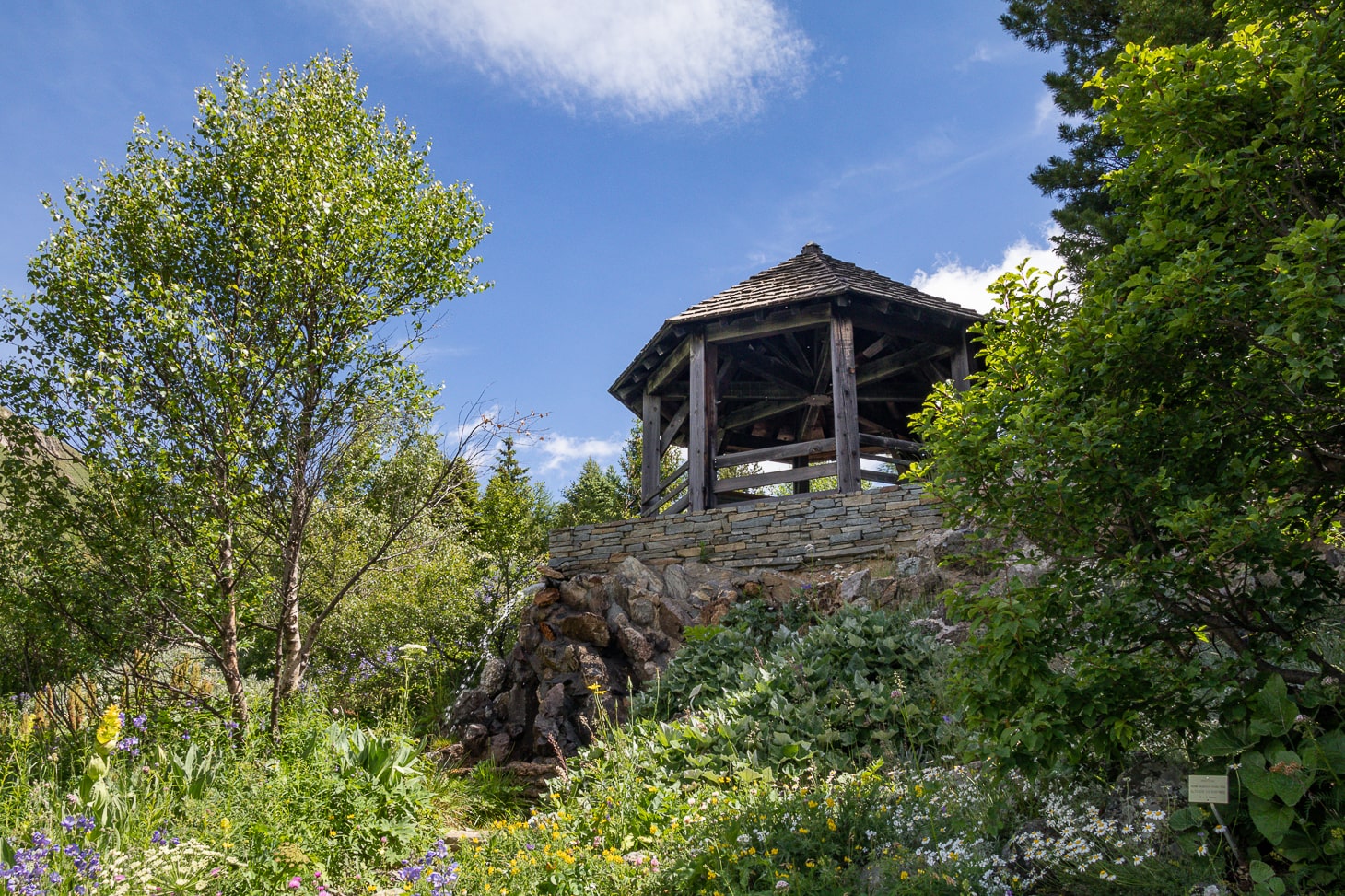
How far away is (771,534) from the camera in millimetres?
9352

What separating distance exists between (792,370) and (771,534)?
4.21 metres

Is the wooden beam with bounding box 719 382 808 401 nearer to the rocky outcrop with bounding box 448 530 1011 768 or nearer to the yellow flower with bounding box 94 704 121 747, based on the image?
the rocky outcrop with bounding box 448 530 1011 768

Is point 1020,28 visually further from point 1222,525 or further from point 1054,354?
point 1222,525

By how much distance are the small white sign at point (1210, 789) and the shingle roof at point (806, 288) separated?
7618 mm

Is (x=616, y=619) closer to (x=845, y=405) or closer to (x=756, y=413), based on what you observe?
(x=845, y=405)

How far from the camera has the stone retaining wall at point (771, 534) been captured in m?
8.89

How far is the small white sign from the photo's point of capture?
277cm

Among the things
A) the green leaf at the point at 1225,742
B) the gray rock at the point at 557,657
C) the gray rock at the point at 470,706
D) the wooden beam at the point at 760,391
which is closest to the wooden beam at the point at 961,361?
the wooden beam at the point at 760,391

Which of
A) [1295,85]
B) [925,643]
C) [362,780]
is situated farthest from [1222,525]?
[362,780]

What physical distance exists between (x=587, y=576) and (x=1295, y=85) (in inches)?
278

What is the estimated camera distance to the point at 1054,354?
3266 millimetres

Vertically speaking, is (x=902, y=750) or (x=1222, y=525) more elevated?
(x=1222, y=525)

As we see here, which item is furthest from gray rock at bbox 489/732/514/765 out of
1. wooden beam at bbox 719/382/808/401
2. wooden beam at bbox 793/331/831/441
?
wooden beam at bbox 793/331/831/441

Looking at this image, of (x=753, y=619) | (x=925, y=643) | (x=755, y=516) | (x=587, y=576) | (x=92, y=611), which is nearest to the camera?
(x=925, y=643)
